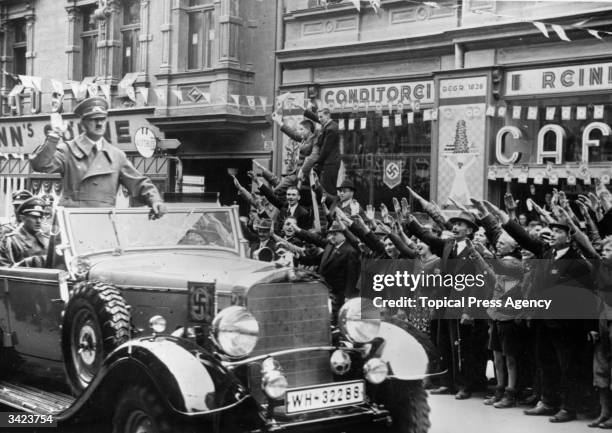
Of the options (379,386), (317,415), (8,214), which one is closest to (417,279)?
(379,386)

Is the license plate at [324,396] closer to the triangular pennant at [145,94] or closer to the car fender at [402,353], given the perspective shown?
the car fender at [402,353]

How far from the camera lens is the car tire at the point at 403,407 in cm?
439

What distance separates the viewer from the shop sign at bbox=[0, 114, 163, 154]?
743cm

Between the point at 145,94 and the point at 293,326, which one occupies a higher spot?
the point at 145,94

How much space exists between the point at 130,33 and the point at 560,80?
4447 millimetres

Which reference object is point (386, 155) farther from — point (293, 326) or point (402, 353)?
point (293, 326)

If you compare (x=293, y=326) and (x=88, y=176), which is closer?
(x=293, y=326)

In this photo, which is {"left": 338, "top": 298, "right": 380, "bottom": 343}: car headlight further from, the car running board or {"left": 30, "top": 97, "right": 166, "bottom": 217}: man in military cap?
{"left": 30, "top": 97, "right": 166, "bottom": 217}: man in military cap

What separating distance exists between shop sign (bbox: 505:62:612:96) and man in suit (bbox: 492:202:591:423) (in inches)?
122

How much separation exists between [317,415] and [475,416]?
7.01 ft

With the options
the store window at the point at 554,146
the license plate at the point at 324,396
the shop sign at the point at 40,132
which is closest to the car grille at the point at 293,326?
the license plate at the point at 324,396

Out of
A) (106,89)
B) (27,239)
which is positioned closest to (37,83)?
(106,89)

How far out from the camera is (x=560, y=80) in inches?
327

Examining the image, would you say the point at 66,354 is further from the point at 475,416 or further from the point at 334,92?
the point at 334,92
